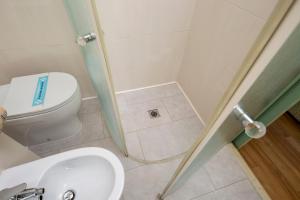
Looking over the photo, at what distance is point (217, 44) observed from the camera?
1.13 metres

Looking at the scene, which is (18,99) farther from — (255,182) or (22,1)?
(255,182)

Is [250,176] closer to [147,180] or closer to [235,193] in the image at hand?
[235,193]

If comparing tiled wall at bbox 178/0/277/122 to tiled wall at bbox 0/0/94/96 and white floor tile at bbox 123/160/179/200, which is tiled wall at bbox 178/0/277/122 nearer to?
white floor tile at bbox 123/160/179/200

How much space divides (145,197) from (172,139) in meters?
0.50

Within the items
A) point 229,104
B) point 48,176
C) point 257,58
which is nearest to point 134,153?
point 48,176

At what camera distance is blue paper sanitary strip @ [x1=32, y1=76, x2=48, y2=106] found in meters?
1.00

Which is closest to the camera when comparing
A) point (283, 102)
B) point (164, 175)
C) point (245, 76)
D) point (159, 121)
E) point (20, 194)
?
point (245, 76)

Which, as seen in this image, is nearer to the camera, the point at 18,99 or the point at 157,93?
the point at 18,99

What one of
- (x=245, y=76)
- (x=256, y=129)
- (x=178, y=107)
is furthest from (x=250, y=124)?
(x=178, y=107)

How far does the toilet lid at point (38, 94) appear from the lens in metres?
0.96

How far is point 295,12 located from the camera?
0.21 meters

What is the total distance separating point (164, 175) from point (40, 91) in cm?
103

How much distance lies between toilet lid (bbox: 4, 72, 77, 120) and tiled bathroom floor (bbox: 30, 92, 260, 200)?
434 mm

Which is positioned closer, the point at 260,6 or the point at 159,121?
the point at 260,6
